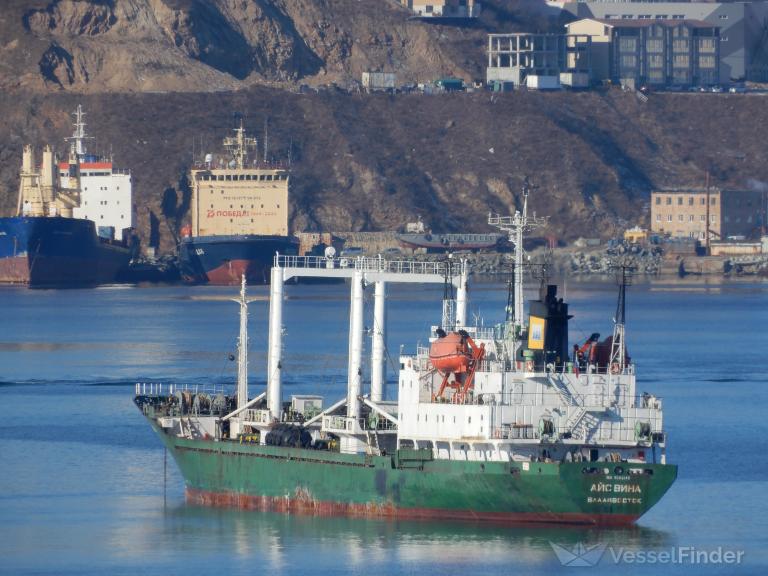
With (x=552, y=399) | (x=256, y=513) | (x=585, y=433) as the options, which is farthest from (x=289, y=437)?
(x=585, y=433)

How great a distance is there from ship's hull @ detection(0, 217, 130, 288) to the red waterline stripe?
392 ft

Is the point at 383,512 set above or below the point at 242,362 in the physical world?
below

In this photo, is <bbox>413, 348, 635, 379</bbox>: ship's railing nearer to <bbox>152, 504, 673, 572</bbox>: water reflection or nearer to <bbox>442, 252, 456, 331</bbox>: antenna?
<bbox>442, 252, 456, 331</bbox>: antenna

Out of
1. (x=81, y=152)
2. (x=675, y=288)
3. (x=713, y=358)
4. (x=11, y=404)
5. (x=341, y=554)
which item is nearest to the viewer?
(x=341, y=554)

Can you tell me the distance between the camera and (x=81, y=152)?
197875mm

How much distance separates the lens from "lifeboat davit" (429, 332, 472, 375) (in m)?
52.0

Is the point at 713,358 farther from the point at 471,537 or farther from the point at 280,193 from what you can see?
the point at 280,193

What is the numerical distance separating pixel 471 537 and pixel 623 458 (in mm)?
3773

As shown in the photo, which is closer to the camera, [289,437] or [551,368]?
[551,368]

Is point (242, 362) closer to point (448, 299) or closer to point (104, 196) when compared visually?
point (448, 299)

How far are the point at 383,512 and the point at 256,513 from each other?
13.6 ft

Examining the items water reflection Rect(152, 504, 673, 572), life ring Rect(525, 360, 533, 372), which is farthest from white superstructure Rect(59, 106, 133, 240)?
life ring Rect(525, 360, 533, 372)

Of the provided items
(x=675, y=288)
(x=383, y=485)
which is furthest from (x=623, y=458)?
(x=675, y=288)

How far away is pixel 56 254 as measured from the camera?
178 m
